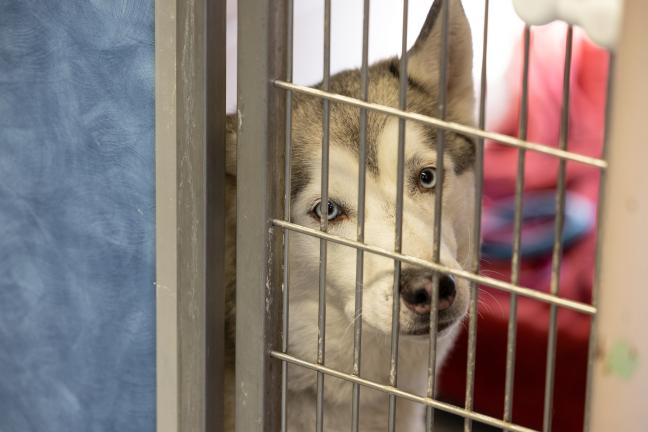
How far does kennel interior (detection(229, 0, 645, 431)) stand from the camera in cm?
109

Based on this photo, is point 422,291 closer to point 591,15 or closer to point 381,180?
point 381,180

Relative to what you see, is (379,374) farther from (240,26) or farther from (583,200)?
(583,200)

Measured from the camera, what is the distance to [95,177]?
1.58m

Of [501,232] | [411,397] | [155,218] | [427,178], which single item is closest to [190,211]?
[155,218]

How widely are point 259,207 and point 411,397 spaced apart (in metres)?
0.37

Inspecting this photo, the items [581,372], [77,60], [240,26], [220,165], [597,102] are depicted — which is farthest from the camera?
[597,102]

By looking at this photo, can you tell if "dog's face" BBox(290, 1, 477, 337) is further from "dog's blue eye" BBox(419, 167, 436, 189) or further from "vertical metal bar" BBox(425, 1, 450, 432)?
"vertical metal bar" BBox(425, 1, 450, 432)

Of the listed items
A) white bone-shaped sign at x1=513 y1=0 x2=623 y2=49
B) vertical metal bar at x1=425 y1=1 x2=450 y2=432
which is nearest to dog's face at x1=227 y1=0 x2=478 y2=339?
vertical metal bar at x1=425 y1=1 x2=450 y2=432

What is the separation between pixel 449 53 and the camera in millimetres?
1724

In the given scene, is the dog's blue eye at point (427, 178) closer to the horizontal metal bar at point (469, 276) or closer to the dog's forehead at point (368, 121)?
the dog's forehead at point (368, 121)

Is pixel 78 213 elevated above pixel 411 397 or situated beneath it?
elevated above

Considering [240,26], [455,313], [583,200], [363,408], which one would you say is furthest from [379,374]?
[583,200]

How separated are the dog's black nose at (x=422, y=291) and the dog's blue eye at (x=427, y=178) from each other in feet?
1.32

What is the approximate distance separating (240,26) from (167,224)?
36 cm
